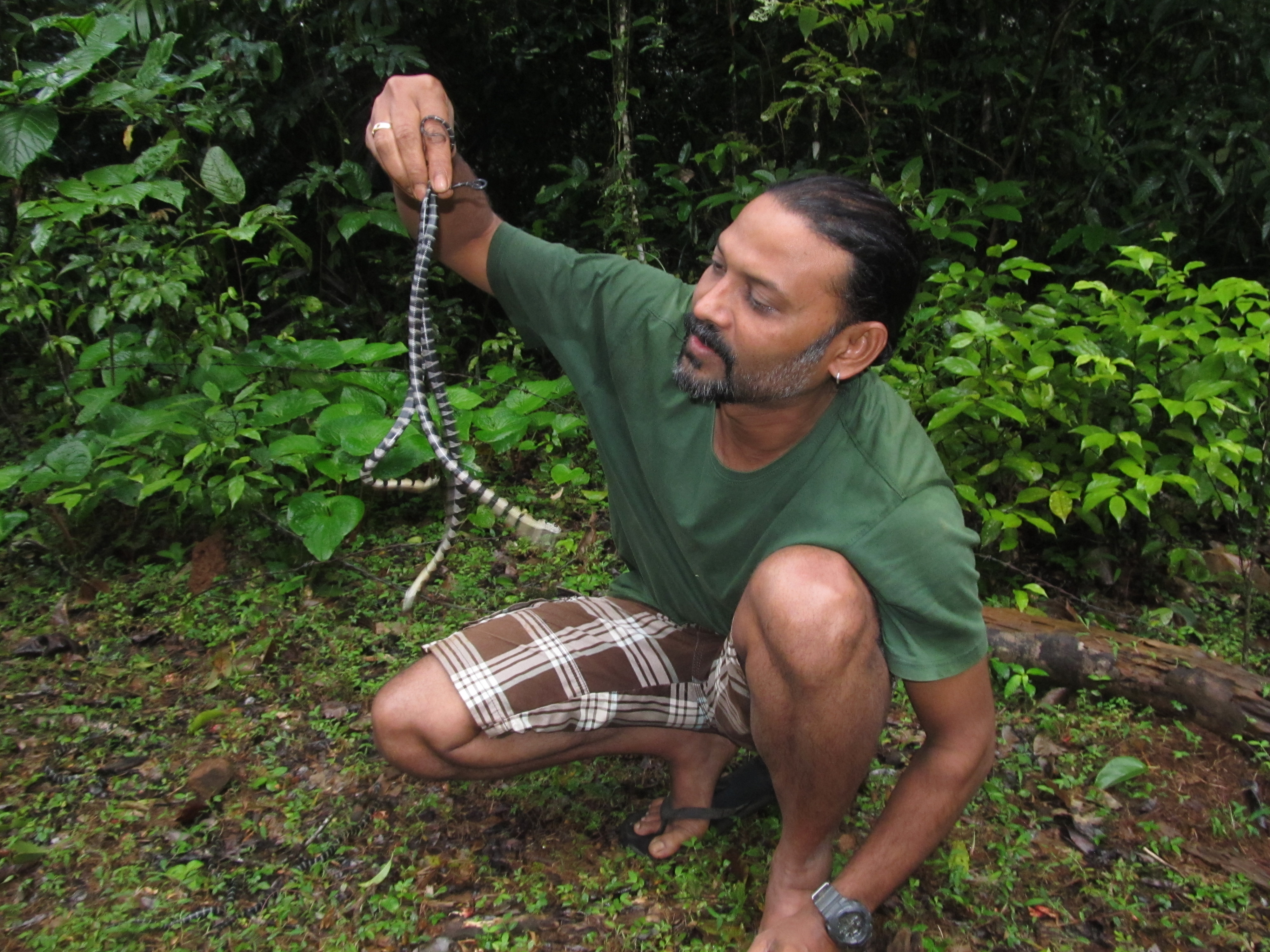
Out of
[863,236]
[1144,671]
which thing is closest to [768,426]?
[863,236]

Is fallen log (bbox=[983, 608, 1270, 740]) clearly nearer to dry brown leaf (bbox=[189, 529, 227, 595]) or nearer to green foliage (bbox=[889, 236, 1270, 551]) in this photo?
green foliage (bbox=[889, 236, 1270, 551])

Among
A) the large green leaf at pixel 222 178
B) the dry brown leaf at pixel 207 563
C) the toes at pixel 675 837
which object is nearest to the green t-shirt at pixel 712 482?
the toes at pixel 675 837

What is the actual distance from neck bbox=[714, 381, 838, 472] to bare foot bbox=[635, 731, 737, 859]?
2.10ft

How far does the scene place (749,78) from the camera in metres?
4.44

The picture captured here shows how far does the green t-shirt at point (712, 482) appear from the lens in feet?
5.12

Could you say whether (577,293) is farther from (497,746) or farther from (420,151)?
(497,746)

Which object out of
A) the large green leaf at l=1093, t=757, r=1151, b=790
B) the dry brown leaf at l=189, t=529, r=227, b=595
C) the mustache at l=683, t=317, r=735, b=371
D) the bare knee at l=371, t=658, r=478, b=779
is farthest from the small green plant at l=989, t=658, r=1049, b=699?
the dry brown leaf at l=189, t=529, r=227, b=595

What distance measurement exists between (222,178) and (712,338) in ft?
7.21

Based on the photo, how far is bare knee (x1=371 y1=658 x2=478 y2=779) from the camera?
1.79 m

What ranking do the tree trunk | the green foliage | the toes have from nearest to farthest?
the toes, the green foliage, the tree trunk

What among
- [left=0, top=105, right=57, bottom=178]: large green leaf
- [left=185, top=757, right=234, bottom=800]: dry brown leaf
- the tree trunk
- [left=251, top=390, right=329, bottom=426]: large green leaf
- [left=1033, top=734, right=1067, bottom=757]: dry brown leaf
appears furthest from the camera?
the tree trunk

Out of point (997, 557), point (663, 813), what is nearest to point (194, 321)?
point (663, 813)

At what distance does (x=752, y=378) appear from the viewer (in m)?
1.70

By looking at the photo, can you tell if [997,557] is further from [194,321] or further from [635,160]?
A: [194,321]
